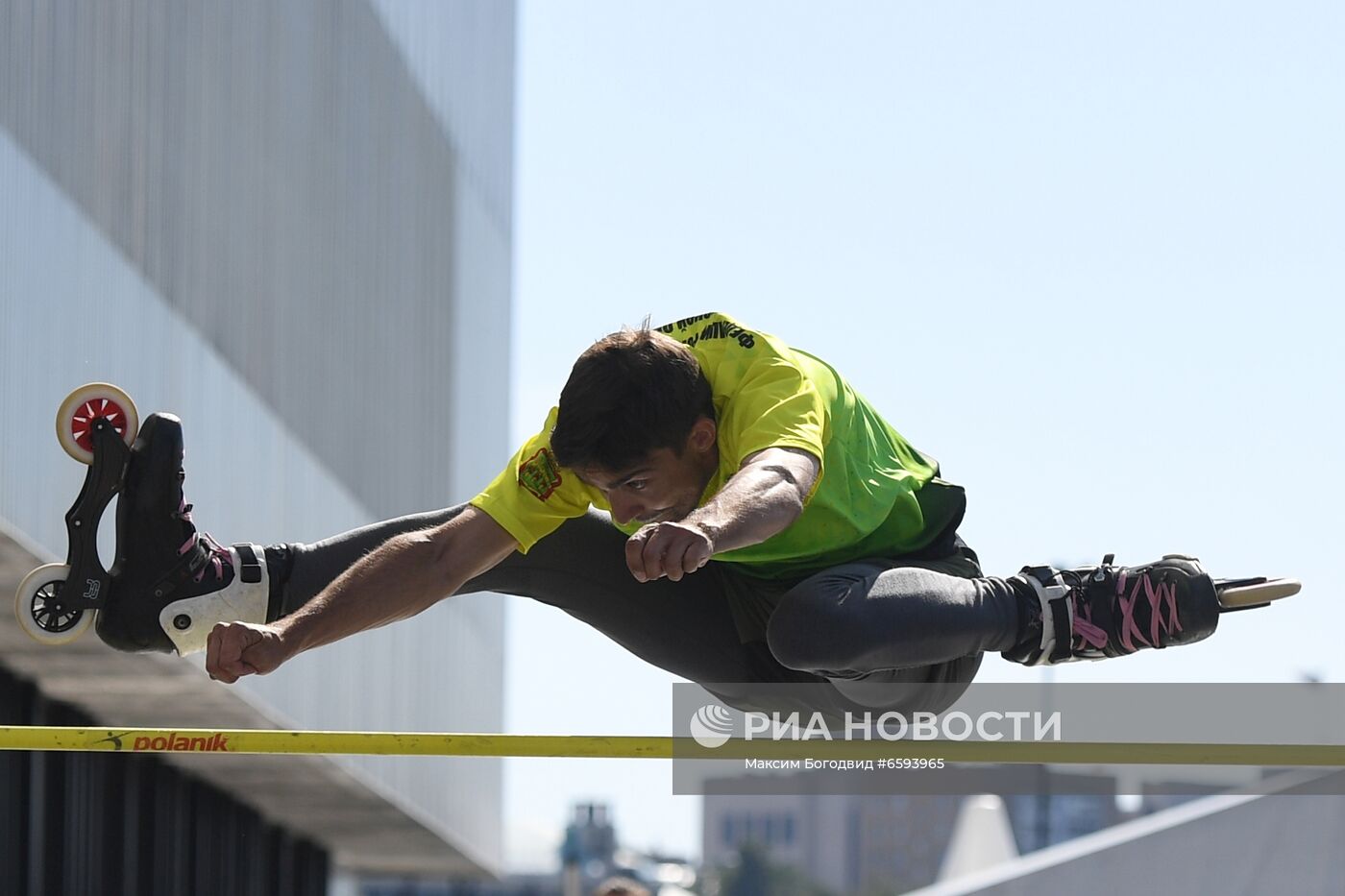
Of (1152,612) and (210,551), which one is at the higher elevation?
(210,551)

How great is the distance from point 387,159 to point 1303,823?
6887 millimetres

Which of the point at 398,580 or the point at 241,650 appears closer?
the point at 241,650

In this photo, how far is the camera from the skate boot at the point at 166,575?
174 inches

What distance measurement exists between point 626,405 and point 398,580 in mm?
672

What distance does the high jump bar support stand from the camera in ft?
14.1

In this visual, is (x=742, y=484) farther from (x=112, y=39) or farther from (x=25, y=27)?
(x=112, y=39)

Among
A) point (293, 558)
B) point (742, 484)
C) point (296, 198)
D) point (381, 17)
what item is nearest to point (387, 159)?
point (381, 17)

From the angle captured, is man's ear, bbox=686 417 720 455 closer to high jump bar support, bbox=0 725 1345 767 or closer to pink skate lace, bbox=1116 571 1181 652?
high jump bar support, bbox=0 725 1345 767

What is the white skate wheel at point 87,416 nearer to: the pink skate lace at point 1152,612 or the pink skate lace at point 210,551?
the pink skate lace at point 210,551

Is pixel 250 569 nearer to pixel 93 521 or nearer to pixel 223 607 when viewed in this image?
pixel 223 607

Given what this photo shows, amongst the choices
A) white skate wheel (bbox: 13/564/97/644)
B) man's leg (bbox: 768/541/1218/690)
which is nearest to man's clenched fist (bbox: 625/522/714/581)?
man's leg (bbox: 768/541/1218/690)

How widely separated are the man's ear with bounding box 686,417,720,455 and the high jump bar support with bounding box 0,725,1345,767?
69 cm

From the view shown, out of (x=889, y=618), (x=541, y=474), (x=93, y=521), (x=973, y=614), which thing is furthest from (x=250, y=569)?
(x=973, y=614)

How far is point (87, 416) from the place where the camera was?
453 cm
